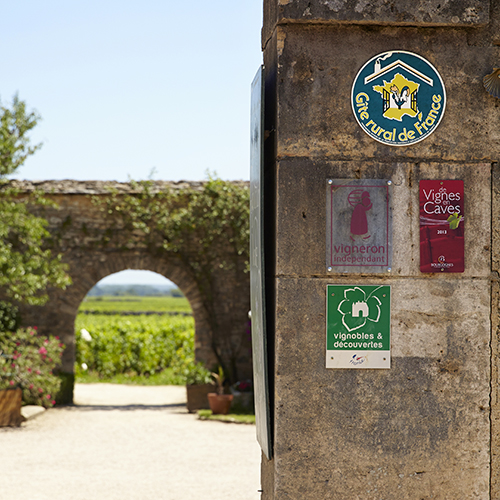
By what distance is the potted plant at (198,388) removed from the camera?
11109 millimetres

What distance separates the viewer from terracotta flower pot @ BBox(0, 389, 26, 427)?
9.35 metres

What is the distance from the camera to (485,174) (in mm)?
3174

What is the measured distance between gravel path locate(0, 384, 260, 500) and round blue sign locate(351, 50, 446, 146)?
13.1ft

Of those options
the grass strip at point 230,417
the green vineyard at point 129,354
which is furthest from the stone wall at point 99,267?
the green vineyard at point 129,354

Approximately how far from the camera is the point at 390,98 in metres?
3.15

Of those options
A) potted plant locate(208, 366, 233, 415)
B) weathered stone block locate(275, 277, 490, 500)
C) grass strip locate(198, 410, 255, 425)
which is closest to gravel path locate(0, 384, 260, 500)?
grass strip locate(198, 410, 255, 425)

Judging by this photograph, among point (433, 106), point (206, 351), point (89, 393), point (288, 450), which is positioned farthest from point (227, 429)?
point (433, 106)

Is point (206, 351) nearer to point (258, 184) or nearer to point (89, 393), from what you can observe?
point (89, 393)

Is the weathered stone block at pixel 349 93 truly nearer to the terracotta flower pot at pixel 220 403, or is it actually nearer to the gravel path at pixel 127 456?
the gravel path at pixel 127 456

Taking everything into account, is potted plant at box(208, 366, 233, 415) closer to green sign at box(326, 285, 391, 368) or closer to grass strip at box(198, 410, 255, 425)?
grass strip at box(198, 410, 255, 425)

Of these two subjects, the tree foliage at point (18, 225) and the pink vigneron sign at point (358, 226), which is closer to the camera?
the pink vigneron sign at point (358, 226)

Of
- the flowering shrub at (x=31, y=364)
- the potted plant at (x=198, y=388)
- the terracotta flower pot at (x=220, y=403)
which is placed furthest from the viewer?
the potted plant at (x=198, y=388)

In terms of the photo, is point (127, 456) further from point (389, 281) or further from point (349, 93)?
point (349, 93)

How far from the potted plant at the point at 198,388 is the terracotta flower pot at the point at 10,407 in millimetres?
2977
